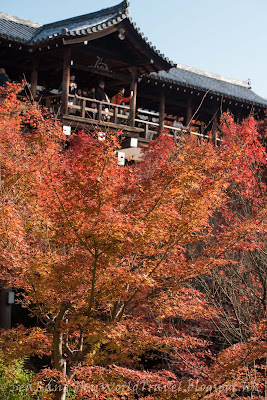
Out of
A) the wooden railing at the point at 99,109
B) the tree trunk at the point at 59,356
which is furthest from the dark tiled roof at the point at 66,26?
the tree trunk at the point at 59,356

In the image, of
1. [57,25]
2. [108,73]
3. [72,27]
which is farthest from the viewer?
[57,25]

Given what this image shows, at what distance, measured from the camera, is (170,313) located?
7.70m

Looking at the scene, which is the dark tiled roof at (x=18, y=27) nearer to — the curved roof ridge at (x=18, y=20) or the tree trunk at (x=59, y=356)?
the curved roof ridge at (x=18, y=20)

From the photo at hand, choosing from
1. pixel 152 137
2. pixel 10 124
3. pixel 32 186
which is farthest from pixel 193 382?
pixel 152 137

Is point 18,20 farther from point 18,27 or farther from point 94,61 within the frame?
point 94,61

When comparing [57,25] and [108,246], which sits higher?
[57,25]

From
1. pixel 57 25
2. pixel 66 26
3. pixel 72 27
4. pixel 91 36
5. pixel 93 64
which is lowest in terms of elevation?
pixel 93 64

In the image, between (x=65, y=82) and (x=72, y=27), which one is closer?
(x=65, y=82)

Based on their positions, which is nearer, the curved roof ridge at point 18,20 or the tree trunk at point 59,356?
the tree trunk at point 59,356

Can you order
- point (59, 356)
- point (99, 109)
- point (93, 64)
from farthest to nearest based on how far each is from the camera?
1. point (93, 64)
2. point (99, 109)
3. point (59, 356)

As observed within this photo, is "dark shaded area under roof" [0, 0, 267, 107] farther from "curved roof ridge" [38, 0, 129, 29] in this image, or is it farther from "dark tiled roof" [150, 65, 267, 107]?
"dark tiled roof" [150, 65, 267, 107]

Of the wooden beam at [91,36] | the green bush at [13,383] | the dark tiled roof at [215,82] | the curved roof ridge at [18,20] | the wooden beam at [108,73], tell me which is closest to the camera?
the green bush at [13,383]

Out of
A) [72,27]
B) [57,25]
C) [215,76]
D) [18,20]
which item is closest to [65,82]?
[72,27]

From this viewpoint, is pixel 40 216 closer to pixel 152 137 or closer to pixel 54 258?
pixel 54 258
